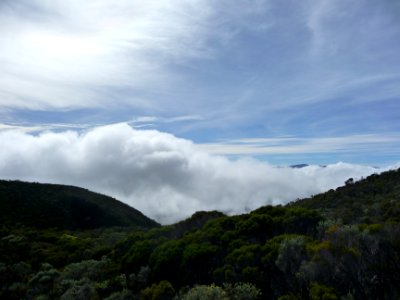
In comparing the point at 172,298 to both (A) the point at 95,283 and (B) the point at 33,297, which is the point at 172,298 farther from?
(B) the point at 33,297

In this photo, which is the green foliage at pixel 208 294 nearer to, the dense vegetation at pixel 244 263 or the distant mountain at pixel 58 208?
the dense vegetation at pixel 244 263

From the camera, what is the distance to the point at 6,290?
81.9ft

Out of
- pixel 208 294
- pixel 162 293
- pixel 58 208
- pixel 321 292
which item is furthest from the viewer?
→ pixel 58 208

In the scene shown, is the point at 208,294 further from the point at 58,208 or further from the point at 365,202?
the point at 58,208

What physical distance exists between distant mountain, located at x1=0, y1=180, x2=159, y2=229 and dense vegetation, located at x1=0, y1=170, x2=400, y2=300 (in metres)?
38.3

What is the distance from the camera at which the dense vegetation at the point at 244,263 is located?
14828 millimetres

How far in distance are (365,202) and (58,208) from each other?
204ft

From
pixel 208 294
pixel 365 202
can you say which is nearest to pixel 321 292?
pixel 208 294

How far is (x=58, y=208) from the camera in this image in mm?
77688

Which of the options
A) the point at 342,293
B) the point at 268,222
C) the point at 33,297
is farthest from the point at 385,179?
the point at 33,297

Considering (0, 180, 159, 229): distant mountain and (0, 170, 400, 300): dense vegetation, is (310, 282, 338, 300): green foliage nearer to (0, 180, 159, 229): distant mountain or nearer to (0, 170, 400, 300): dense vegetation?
(0, 170, 400, 300): dense vegetation

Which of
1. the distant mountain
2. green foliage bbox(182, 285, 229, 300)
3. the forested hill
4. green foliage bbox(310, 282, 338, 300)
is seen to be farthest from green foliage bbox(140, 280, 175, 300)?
the distant mountain

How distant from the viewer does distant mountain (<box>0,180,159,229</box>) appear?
6700cm

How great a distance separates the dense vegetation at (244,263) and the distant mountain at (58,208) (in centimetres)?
3832
